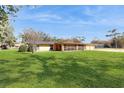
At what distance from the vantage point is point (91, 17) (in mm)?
4152

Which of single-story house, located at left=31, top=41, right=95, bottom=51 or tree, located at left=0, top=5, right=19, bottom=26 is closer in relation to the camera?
tree, located at left=0, top=5, right=19, bottom=26

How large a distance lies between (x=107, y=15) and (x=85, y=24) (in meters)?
0.42

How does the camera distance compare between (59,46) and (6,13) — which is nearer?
(6,13)

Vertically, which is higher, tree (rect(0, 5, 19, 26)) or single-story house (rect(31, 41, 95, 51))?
tree (rect(0, 5, 19, 26))

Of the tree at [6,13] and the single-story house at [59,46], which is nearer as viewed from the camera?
the tree at [6,13]

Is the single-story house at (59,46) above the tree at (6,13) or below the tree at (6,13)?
below

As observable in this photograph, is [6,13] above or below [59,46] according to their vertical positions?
above
